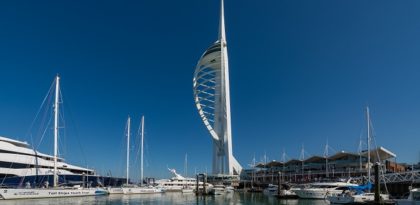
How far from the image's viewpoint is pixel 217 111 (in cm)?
10931

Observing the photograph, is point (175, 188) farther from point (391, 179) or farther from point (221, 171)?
point (391, 179)

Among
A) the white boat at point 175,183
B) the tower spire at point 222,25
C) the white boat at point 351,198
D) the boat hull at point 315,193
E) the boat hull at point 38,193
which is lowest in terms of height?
the white boat at point 175,183

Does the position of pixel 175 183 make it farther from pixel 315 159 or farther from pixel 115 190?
pixel 315 159

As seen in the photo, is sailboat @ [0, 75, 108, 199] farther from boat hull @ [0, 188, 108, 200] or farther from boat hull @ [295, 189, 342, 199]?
boat hull @ [295, 189, 342, 199]

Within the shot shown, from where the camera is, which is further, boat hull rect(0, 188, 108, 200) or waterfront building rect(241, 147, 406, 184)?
waterfront building rect(241, 147, 406, 184)

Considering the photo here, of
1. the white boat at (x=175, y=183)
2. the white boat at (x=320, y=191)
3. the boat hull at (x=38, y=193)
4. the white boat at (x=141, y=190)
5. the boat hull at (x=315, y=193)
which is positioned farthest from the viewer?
the white boat at (x=175, y=183)

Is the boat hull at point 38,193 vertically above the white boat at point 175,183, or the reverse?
the boat hull at point 38,193

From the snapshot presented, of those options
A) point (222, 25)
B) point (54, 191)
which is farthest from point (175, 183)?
point (222, 25)

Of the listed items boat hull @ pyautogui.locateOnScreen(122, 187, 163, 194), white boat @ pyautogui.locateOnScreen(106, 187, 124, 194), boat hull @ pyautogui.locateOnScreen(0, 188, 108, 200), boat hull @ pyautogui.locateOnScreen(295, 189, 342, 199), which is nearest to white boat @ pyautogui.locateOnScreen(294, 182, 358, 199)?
boat hull @ pyautogui.locateOnScreen(295, 189, 342, 199)

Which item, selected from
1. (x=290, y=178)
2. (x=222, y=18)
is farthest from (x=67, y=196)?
(x=222, y=18)

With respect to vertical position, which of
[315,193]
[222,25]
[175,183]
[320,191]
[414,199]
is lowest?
[175,183]

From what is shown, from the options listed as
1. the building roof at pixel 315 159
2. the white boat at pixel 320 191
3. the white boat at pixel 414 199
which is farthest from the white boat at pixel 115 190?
the building roof at pixel 315 159

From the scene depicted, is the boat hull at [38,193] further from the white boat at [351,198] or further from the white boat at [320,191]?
the white boat at [351,198]

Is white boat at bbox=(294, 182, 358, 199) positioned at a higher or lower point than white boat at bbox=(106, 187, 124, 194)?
higher
